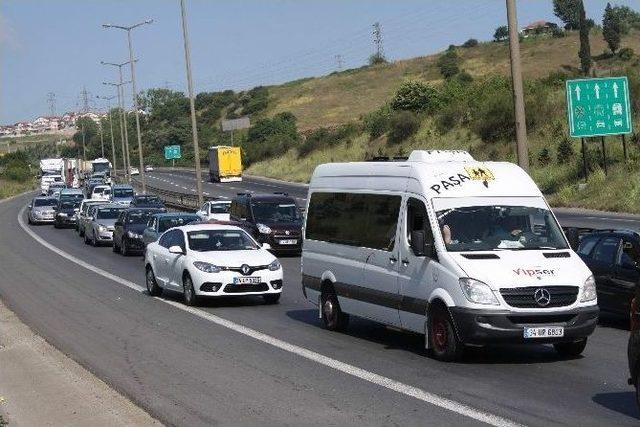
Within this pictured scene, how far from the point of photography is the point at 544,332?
12.7 metres

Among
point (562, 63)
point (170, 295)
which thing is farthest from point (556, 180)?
point (562, 63)

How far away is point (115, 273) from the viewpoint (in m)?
30.2

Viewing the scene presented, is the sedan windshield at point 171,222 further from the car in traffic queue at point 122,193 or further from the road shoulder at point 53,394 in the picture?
the car in traffic queue at point 122,193

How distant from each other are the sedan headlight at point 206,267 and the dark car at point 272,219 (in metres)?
12.4

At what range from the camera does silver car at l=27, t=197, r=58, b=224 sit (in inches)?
2475

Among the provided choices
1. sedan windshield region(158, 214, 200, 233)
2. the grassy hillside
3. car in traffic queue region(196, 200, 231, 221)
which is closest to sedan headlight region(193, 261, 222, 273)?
sedan windshield region(158, 214, 200, 233)

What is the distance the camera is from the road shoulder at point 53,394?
10.5 metres

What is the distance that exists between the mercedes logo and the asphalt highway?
0.73 meters

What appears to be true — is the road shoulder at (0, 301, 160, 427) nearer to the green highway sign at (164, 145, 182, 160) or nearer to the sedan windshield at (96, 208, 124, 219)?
the sedan windshield at (96, 208, 124, 219)

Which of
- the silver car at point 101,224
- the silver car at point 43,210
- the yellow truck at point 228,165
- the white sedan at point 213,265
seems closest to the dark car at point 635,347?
the white sedan at point 213,265

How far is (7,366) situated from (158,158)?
162m

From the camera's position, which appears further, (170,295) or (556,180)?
(556,180)

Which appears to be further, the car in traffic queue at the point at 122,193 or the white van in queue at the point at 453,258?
the car in traffic queue at the point at 122,193

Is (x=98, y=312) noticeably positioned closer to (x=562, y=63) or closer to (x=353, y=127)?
(x=353, y=127)
